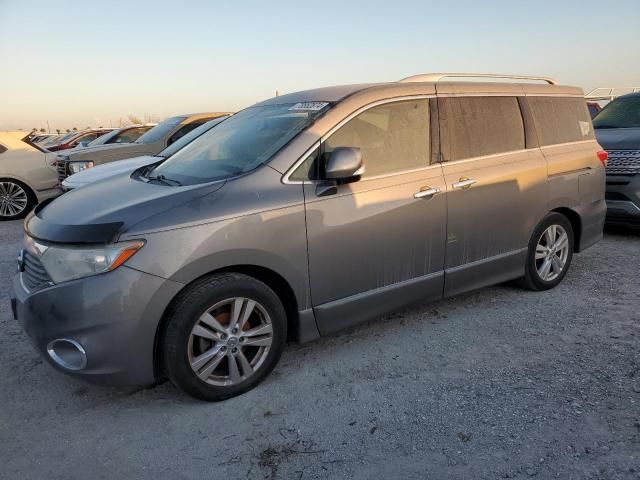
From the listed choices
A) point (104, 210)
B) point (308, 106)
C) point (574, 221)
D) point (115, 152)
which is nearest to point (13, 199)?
point (115, 152)

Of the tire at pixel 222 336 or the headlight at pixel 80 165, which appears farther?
the headlight at pixel 80 165

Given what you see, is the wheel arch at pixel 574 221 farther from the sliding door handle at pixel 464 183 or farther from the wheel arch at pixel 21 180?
the wheel arch at pixel 21 180

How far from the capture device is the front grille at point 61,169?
8.80 meters

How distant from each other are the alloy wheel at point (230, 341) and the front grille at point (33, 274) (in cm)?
85

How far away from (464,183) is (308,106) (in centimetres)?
127

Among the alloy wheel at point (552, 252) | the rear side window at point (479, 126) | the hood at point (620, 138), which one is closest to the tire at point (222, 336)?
the rear side window at point (479, 126)

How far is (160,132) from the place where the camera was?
920cm

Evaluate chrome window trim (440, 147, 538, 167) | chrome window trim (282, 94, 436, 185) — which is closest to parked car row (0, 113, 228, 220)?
chrome window trim (282, 94, 436, 185)

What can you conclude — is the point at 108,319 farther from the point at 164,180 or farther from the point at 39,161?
the point at 39,161

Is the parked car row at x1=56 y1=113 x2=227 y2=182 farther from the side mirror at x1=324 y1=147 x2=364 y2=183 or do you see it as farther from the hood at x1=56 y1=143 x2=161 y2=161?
the side mirror at x1=324 y1=147 x2=364 y2=183

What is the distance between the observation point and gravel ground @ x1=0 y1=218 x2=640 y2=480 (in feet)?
7.93

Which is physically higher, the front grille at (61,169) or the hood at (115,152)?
the hood at (115,152)

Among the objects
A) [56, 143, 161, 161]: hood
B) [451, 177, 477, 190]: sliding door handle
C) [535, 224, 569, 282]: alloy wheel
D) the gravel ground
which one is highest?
[56, 143, 161, 161]: hood

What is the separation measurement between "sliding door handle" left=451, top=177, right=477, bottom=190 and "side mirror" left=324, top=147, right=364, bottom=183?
94 centimetres
